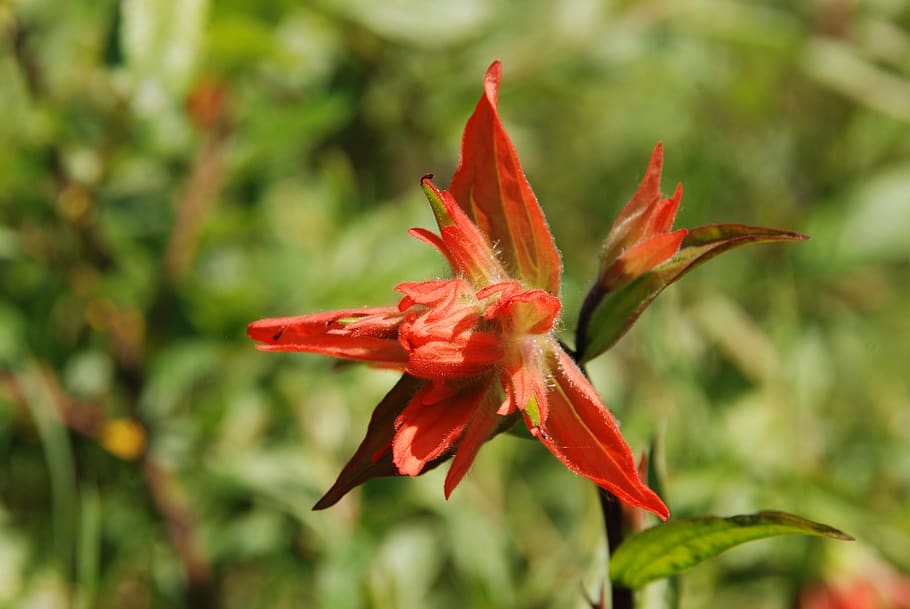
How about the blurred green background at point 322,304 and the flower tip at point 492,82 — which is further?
the blurred green background at point 322,304

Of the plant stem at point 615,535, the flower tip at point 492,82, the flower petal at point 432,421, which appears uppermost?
the flower tip at point 492,82

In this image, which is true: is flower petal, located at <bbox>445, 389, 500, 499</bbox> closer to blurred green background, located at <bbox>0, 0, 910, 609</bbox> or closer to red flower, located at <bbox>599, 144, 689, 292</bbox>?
red flower, located at <bbox>599, 144, 689, 292</bbox>

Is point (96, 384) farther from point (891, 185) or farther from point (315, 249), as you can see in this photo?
point (891, 185)

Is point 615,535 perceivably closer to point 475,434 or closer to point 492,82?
point 475,434

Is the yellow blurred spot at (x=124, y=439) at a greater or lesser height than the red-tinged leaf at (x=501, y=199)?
lesser

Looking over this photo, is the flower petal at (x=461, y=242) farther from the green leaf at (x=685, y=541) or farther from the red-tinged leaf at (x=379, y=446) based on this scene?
the green leaf at (x=685, y=541)

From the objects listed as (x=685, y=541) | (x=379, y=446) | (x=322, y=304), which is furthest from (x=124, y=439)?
(x=685, y=541)

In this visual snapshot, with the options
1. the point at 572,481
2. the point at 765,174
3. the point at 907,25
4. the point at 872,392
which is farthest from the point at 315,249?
the point at 907,25

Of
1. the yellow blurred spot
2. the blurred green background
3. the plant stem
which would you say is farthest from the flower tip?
the yellow blurred spot

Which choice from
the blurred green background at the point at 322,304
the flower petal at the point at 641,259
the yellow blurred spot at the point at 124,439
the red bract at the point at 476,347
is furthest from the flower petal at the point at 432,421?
the yellow blurred spot at the point at 124,439
